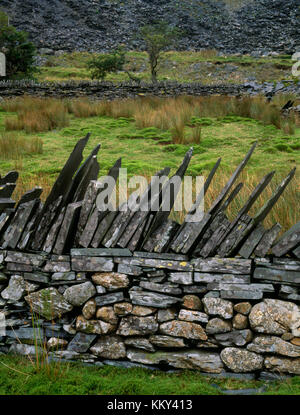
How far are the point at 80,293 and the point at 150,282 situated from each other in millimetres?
609

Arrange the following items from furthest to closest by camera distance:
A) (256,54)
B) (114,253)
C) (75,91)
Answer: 1. (256,54)
2. (75,91)
3. (114,253)

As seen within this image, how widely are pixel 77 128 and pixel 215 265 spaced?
27.7 ft

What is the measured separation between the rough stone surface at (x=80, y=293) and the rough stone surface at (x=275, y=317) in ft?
4.30

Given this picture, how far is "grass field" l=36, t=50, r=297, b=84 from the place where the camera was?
88.9 ft

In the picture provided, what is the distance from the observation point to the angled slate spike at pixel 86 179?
334 cm

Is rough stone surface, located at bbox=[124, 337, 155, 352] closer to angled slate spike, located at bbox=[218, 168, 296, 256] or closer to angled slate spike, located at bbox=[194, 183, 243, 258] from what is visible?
angled slate spike, located at bbox=[194, 183, 243, 258]

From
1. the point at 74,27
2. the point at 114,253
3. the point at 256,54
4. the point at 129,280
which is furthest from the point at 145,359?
the point at 74,27

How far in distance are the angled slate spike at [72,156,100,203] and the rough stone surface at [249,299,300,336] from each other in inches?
68.3

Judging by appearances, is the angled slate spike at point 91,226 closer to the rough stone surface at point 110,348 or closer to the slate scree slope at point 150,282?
the slate scree slope at point 150,282

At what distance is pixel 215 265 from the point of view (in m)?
3.00

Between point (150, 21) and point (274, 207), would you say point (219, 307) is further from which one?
point (150, 21)

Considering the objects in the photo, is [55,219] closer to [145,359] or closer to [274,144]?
[145,359]

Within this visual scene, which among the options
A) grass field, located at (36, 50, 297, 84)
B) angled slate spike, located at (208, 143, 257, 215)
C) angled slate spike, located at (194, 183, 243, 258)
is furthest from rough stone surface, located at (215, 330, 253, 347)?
grass field, located at (36, 50, 297, 84)

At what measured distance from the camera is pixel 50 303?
129 inches
